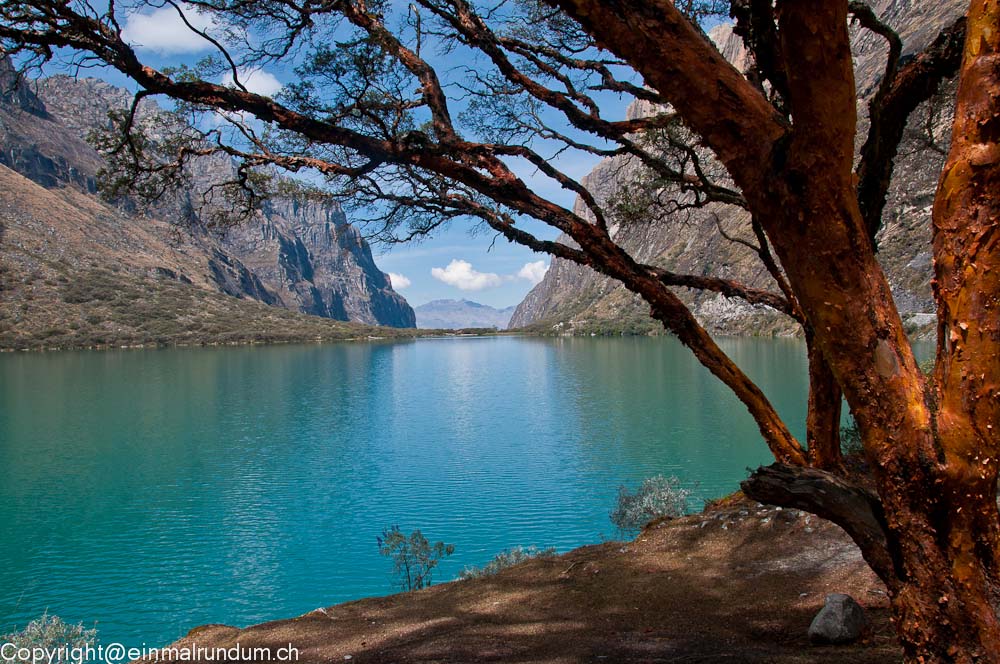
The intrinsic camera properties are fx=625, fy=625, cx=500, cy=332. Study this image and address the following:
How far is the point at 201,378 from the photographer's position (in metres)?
49.6

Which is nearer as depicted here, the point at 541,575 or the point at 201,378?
the point at 541,575

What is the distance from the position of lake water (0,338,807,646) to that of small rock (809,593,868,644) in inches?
402

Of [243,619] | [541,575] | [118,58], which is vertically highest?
[118,58]

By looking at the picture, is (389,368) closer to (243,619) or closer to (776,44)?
(243,619)

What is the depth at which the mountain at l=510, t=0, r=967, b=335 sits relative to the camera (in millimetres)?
24647

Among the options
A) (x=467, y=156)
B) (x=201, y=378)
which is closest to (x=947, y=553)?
(x=467, y=156)

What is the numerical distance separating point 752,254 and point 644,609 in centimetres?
12008

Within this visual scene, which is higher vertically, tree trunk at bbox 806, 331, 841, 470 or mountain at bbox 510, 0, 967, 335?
mountain at bbox 510, 0, 967, 335

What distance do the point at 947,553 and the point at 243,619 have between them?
1196 cm

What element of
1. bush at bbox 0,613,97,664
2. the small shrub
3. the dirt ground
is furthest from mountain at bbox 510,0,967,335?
bush at bbox 0,613,97,664

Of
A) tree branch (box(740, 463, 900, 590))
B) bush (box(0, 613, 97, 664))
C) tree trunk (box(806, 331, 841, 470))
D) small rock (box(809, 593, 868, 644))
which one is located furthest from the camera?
bush (box(0, 613, 97, 664))

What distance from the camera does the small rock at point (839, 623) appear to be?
12.2 feet

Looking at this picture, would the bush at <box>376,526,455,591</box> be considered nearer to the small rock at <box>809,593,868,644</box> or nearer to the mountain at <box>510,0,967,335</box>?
the mountain at <box>510,0,967,335</box>

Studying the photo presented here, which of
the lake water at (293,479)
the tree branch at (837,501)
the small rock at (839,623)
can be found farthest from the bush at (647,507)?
the tree branch at (837,501)
